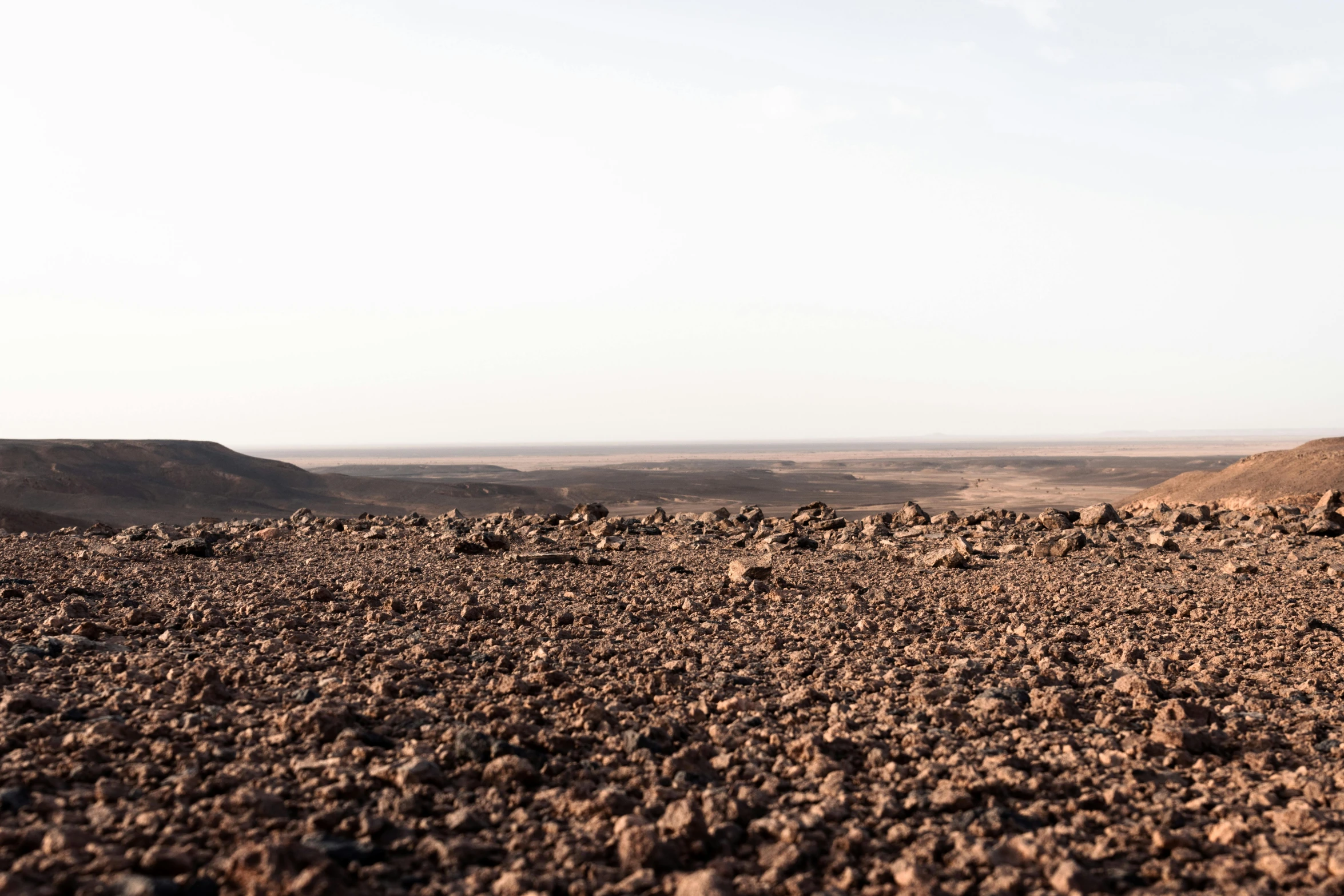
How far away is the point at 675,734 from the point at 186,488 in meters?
46.7

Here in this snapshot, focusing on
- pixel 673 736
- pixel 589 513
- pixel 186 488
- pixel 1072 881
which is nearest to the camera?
pixel 1072 881

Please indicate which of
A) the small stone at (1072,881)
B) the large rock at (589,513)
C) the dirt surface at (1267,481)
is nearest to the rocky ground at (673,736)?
the small stone at (1072,881)

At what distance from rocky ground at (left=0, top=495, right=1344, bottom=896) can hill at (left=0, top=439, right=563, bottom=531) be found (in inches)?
1223

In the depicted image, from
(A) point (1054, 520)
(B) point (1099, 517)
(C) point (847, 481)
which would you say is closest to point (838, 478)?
(C) point (847, 481)

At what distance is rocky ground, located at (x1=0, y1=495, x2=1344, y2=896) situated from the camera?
3125mm

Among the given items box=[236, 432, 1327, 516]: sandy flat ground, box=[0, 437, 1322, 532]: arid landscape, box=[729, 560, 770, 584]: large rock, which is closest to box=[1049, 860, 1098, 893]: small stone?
box=[729, 560, 770, 584]: large rock

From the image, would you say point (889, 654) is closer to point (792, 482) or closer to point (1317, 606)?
point (1317, 606)

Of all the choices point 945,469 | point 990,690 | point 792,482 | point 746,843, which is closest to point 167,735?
point 746,843

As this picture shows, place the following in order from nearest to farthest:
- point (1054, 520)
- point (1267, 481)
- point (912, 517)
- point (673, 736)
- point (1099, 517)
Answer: point (673, 736) < point (1054, 520) < point (1099, 517) < point (912, 517) < point (1267, 481)

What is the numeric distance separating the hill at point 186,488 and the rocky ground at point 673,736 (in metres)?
31.1

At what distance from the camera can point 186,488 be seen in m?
44.9

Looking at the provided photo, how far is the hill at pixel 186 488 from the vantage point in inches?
1487

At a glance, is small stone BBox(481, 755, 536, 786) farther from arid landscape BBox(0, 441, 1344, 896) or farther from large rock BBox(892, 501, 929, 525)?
large rock BBox(892, 501, 929, 525)

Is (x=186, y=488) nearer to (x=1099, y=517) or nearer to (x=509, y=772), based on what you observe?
(x=1099, y=517)
